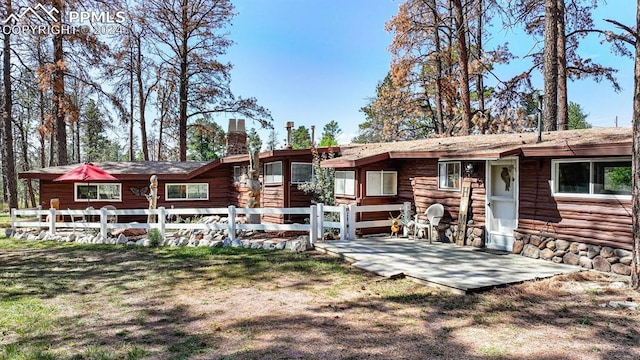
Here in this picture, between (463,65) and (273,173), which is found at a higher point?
(463,65)

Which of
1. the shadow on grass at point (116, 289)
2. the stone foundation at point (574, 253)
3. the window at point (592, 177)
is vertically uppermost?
the window at point (592, 177)

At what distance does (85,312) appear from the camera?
5355 mm

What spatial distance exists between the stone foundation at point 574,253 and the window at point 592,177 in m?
0.95

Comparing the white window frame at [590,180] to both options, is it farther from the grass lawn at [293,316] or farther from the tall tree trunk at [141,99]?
the tall tree trunk at [141,99]

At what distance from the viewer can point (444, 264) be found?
746 centimetres

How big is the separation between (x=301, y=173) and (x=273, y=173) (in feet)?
3.48

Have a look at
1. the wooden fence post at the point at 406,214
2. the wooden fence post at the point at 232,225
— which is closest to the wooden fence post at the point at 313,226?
the wooden fence post at the point at 232,225

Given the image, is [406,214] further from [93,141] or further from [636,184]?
[93,141]

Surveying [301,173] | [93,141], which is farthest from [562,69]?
[93,141]

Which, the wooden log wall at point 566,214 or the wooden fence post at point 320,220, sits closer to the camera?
the wooden log wall at point 566,214

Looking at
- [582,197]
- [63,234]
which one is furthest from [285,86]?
[582,197]

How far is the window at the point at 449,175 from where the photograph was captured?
993 centimetres

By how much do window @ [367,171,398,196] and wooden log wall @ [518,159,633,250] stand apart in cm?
369

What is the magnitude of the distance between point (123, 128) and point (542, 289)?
31.0 metres
